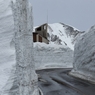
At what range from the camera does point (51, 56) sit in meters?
26.3

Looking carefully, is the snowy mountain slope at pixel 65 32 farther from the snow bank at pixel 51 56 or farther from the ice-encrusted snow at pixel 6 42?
the ice-encrusted snow at pixel 6 42

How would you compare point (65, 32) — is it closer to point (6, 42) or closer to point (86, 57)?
point (86, 57)

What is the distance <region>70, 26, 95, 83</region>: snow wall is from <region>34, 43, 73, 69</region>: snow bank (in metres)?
7.64

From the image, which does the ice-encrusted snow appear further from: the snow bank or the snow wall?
the snow bank

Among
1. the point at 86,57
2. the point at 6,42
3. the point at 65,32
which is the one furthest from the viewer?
the point at 65,32

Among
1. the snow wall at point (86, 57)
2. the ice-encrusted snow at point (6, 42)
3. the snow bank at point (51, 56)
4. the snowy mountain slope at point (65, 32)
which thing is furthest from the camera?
the snowy mountain slope at point (65, 32)

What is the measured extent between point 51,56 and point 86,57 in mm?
11151

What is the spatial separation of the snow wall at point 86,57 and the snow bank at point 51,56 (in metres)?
7.64

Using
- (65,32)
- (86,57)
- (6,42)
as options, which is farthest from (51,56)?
(65,32)

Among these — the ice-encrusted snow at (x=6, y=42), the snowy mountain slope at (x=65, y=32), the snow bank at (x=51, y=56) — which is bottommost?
the snow bank at (x=51, y=56)

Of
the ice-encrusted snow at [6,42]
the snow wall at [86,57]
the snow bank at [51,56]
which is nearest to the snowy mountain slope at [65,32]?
the snow bank at [51,56]

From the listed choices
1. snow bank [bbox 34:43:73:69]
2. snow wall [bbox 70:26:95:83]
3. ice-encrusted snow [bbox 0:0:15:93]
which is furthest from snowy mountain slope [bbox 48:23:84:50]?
ice-encrusted snow [bbox 0:0:15:93]

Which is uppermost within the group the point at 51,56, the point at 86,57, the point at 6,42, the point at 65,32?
the point at 65,32

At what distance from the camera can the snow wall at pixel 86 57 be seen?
14.4 metres
